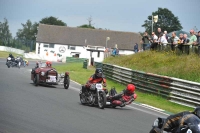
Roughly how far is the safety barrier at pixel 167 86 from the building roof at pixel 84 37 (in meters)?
74.7

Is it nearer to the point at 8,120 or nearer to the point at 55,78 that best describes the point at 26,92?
the point at 55,78

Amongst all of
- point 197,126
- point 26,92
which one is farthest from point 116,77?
point 197,126

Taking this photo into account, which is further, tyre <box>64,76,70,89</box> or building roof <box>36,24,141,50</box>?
building roof <box>36,24,141,50</box>

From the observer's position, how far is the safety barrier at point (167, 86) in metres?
19.8

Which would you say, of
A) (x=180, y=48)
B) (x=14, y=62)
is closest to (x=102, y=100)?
(x=180, y=48)

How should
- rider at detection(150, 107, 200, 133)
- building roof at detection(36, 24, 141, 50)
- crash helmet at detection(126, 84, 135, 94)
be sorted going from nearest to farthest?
1. rider at detection(150, 107, 200, 133)
2. crash helmet at detection(126, 84, 135, 94)
3. building roof at detection(36, 24, 141, 50)

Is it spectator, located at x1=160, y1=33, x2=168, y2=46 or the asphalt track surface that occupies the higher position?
spectator, located at x1=160, y1=33, x2=168, y2=46

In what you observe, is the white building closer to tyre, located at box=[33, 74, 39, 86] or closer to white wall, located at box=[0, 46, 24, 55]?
white wall, located at box=[0, 46, 24, 55]

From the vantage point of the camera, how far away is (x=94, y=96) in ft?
57.1

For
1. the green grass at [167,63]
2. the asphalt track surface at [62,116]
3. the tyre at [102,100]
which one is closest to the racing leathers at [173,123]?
the asphalt track surface at [62,116]

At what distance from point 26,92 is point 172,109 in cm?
592

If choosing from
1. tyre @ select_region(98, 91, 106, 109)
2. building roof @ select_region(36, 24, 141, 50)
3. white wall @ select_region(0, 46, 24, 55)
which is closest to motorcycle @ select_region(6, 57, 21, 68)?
tyre @ select_region(98, 91, 106, 109)

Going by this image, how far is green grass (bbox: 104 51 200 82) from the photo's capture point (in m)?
24.5

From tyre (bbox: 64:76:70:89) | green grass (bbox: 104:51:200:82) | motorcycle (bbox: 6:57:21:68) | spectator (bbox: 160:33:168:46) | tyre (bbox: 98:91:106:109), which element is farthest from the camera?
motorcycle (bbox: 6:57:21:68)
